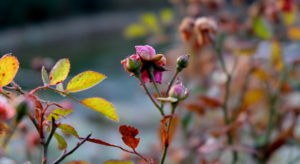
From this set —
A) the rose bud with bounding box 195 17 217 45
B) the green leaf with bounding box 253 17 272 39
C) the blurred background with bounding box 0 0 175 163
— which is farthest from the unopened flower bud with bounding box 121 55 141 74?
the blurred background with bounding box 0 0 175 163

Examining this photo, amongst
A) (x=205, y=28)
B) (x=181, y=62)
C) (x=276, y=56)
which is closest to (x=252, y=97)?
(x=276, y=56)

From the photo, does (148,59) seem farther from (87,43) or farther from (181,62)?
(87,43)

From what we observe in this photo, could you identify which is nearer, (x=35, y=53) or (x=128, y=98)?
(x=128, y=98)

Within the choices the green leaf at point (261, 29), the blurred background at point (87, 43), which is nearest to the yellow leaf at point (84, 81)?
the green leaf at point (261, 29)

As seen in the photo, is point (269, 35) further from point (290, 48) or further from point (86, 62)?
point (86, 62)

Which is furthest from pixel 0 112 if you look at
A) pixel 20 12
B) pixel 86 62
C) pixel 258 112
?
pixel 20 12

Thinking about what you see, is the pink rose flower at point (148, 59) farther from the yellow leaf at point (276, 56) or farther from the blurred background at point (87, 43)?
the blurred background at point (87, 43)
